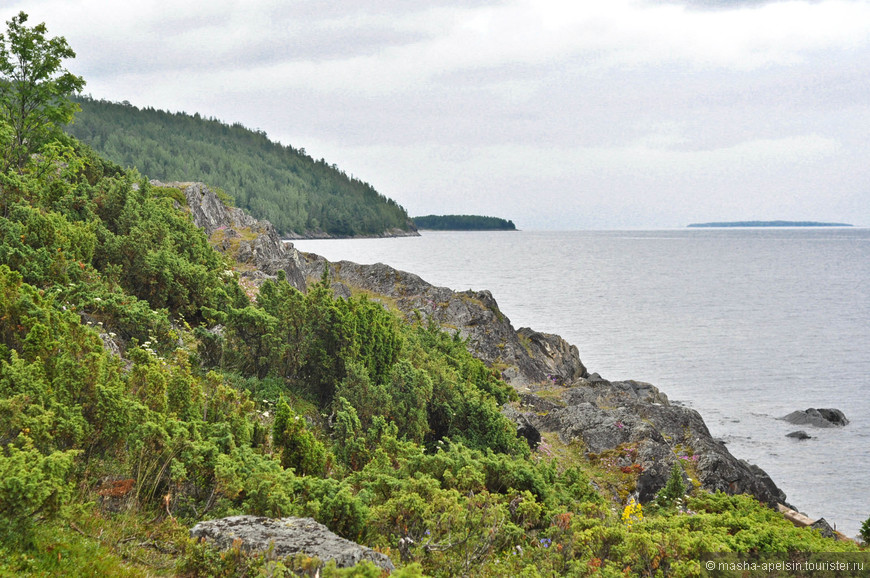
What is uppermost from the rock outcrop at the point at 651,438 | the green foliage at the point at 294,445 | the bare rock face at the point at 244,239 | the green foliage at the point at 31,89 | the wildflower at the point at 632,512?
the green foliage at the point at 31,89

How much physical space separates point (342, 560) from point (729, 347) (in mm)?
Answer: 44033

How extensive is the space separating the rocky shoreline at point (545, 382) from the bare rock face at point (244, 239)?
0.05 meters

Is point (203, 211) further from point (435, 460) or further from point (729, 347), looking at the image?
point (729, 347)

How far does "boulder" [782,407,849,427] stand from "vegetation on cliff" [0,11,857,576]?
17770 mm

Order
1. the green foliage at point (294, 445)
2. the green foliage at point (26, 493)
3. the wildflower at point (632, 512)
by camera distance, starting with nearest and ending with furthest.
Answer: the green foliage at point (26, 493), the green foliage at point (294, 445), the wildflower at point (632, 512)

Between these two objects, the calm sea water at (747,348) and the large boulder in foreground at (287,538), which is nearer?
the large boulder in foreground at (287,538)

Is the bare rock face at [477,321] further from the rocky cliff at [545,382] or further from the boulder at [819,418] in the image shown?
the boulder at [819,418]

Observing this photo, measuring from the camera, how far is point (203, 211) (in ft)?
96.8

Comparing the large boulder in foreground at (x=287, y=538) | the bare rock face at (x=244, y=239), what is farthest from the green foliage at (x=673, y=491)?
the bare rock face at (x=244, y=239)

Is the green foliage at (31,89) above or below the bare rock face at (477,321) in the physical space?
above

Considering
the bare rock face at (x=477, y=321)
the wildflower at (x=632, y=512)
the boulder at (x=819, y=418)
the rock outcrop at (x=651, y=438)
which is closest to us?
the wildflower at (x=632, y=512)

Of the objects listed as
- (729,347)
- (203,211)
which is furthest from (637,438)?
(729,347)

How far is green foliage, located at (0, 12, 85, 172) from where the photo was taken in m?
18.0

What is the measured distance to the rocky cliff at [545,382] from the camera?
16.0m
